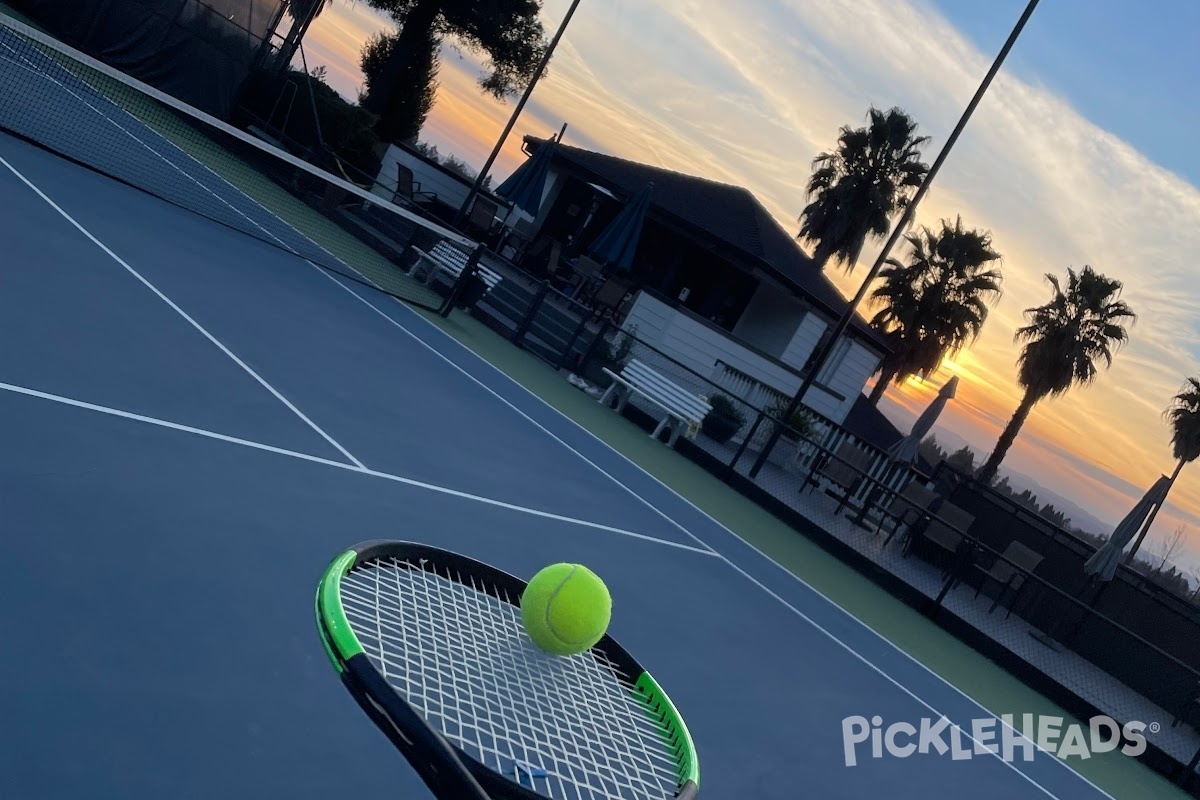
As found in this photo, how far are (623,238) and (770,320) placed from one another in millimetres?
7871

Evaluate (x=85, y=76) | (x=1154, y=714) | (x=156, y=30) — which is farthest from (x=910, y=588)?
(x=85, y=76)

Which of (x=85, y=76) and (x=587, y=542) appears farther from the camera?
(x=85, y=76)

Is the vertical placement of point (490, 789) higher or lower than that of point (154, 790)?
higher

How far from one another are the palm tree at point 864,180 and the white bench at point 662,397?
2379 centimetres

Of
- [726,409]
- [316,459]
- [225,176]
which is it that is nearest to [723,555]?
[316,459]

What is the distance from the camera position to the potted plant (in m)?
15.1

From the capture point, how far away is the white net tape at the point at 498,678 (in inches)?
87.4

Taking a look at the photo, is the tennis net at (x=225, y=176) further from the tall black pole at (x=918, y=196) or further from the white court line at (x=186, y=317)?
the tall black pole at (x=918, y=196)

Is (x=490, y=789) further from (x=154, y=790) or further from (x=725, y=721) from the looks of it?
(x=725, y=721)

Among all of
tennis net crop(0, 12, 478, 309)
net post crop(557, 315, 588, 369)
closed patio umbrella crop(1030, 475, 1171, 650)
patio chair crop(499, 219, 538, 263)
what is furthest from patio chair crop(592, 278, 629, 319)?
closed patio umbrella crop(1030, 475, 1171, 650)

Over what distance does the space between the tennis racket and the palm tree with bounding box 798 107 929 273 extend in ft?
116

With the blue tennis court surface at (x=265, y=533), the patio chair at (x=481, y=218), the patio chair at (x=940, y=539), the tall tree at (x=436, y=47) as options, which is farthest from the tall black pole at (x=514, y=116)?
the tall tree at (x=436, y=47)

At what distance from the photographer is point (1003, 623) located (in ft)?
40.5

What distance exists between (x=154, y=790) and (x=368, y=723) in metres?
0.96
